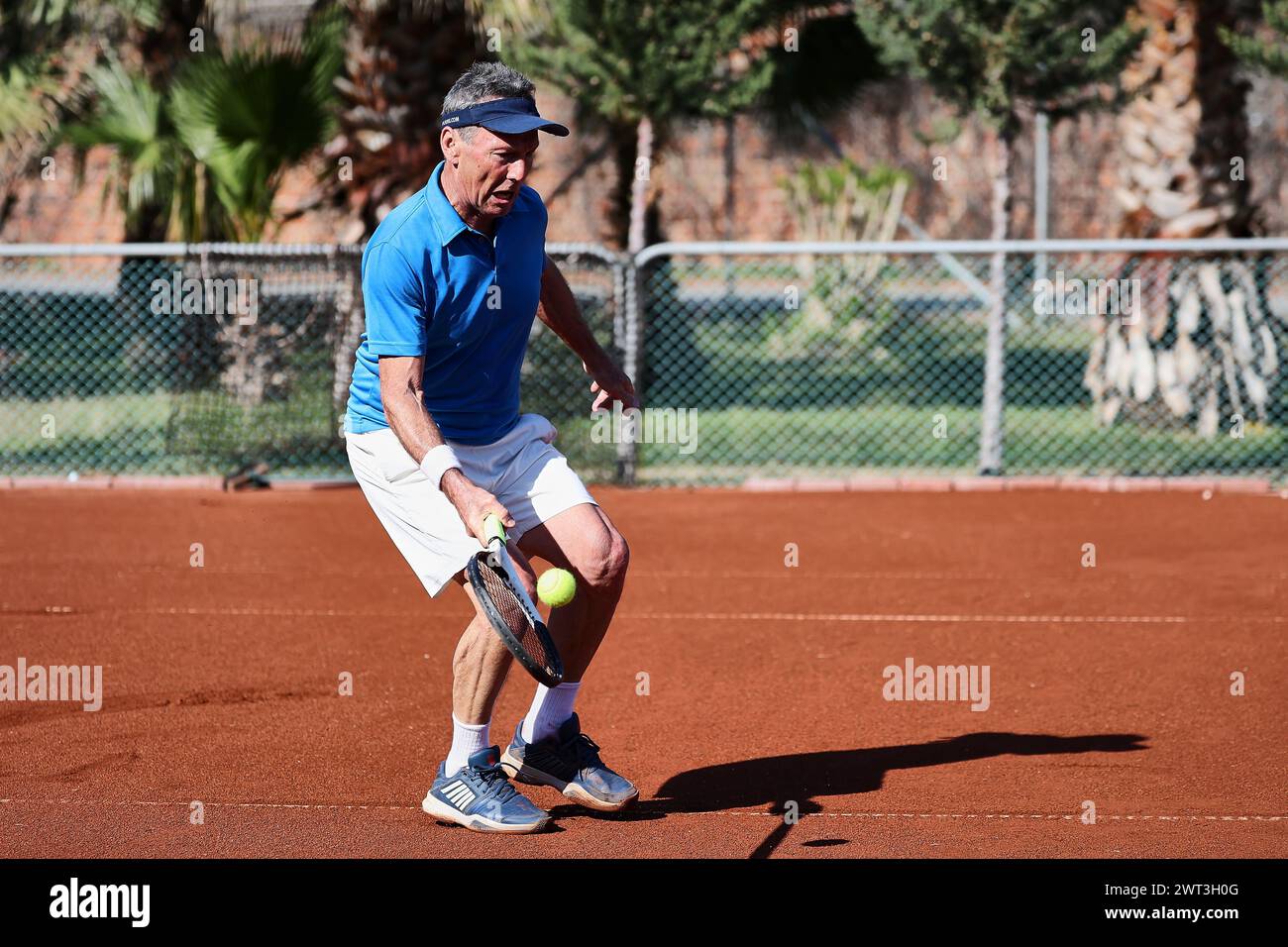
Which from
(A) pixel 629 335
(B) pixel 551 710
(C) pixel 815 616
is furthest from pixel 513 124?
(A) pixel 629 335

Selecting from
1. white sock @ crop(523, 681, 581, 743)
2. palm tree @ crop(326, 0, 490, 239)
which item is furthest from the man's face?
palm tree @ crop(326, 0, 490, 239)

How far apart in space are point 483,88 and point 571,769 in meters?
2.10

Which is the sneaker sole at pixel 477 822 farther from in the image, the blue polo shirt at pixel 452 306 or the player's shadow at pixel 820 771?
the blue polo shirt at pixel 452 306

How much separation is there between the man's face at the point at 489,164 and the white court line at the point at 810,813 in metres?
1.92

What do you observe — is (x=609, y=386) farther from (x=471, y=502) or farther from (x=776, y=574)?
(x=776, y=574)

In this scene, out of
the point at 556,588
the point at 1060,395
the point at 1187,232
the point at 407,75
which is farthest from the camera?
the point at 1060,395

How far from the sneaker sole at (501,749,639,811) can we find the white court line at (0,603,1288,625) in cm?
311

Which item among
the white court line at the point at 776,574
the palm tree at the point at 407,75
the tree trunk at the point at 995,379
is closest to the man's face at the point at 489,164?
the white court line at the point at 776,574

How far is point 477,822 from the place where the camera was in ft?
16.5

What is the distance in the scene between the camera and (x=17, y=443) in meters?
14.2

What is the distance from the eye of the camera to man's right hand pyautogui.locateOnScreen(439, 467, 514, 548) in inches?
181

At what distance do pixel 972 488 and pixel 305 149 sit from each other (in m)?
6.09

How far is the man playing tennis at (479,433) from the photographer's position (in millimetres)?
4824

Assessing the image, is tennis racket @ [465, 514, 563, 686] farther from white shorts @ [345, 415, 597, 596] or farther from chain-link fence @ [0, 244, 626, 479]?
chain-link fence @ [0, 244, 626, 479]
